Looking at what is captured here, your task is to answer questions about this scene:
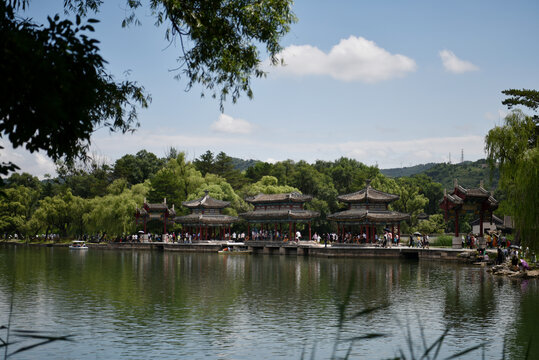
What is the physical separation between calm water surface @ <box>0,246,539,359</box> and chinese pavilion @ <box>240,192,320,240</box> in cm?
2268

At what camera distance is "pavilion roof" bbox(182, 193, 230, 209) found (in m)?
59.2

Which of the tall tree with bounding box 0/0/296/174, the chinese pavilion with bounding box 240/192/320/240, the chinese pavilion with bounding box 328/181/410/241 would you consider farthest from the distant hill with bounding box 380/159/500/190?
the tall tree with bounding box 0/0/296/174

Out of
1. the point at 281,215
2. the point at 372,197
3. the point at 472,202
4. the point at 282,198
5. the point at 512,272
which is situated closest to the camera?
the point at 512,272

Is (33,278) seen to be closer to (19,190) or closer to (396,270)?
(396,270)

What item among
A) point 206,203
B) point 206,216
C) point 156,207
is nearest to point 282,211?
point 206,216

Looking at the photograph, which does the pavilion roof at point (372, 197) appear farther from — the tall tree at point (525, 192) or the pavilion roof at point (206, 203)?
the tall tree at point (525, 192)

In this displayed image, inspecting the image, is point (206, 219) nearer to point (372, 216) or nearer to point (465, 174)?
point (372, 216)

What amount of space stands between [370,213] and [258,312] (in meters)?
33.4

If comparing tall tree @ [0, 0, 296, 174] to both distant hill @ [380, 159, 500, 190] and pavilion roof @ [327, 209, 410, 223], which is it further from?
distant hill @ [380, 159, 500, 190]

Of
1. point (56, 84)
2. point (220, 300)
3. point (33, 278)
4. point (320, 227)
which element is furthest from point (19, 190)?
point (56, 84)

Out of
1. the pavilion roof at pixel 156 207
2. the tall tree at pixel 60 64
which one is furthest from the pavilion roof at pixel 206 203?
the tall tree at pixel 60 64

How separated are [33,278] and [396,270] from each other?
20.7m

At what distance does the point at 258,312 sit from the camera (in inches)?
728

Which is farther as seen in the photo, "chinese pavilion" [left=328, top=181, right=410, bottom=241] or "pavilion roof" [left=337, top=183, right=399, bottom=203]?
"pavilion roof" [left=337, top=183, right=399, bottom=203]
